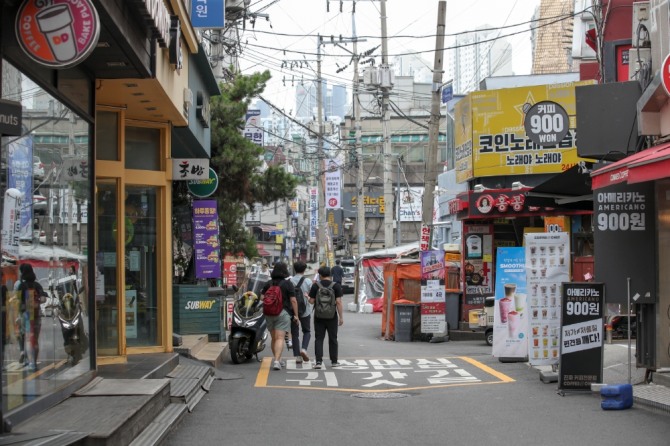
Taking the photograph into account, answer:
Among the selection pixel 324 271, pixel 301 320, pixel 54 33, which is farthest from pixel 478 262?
pixel 54 33

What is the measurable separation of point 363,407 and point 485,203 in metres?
13.4

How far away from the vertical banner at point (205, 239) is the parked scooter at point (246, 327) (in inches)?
113

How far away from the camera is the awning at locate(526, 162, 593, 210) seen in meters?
13.8

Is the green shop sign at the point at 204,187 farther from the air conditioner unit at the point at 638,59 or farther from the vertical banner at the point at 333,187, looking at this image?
the vertical banner at the point at 333,187

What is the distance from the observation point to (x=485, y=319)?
21.4 metres

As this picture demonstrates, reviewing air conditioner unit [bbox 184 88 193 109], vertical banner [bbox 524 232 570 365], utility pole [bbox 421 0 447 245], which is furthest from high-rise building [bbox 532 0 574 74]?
vertical banner [bbox 524 232 570 365]

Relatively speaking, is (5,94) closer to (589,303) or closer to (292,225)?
(589,303)

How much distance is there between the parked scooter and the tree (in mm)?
6480

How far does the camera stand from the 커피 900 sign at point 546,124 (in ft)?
65.4

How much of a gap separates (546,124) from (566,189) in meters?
5.82

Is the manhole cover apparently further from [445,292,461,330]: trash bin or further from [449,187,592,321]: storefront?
[449,187,592,321]: storefront

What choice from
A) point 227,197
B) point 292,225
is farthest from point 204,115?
point 292,225

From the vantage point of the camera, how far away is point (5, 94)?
23.8 ft

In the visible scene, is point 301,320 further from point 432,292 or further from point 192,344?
point 432,292
